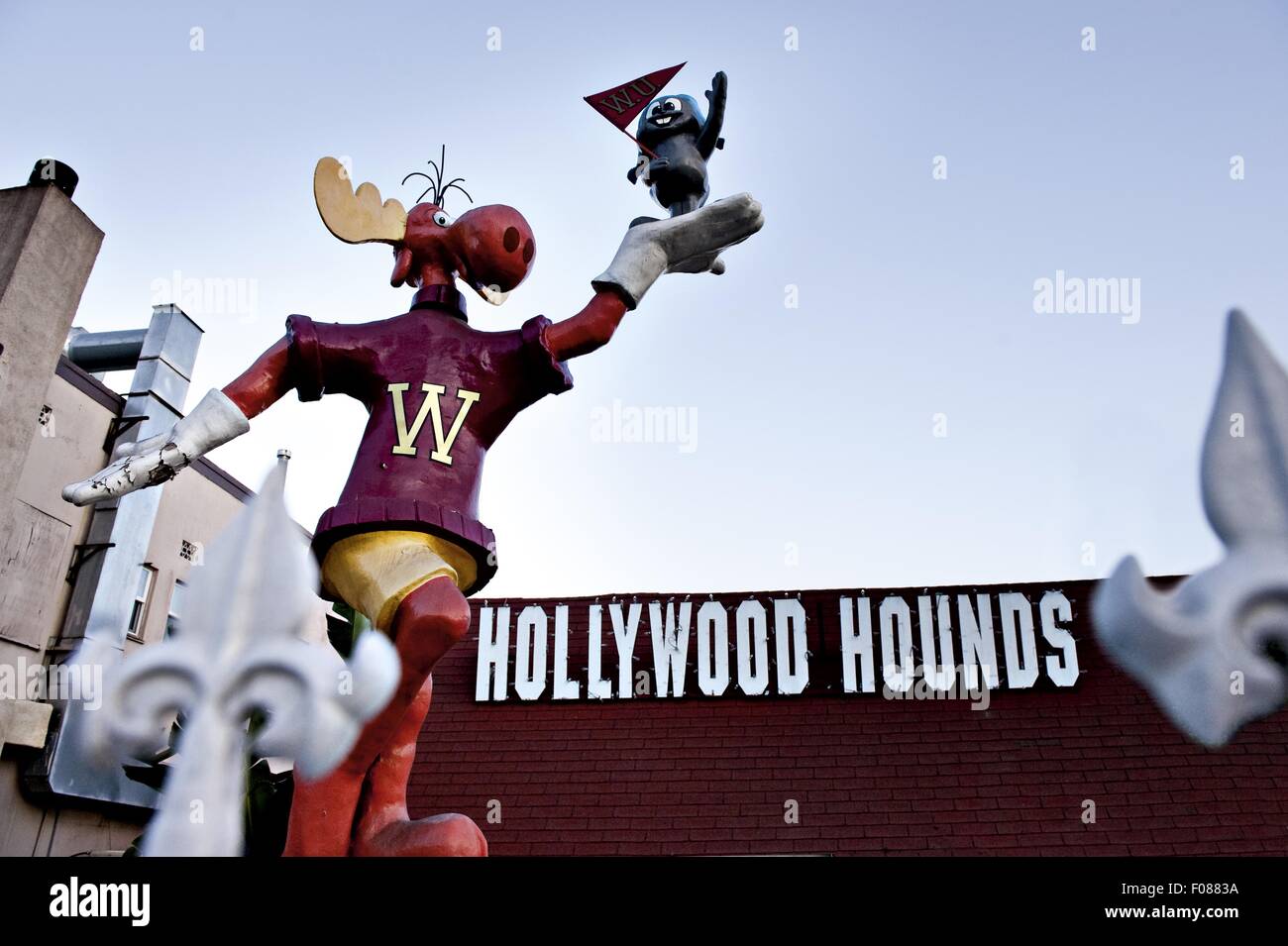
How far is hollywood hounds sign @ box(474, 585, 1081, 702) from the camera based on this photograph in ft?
26.6

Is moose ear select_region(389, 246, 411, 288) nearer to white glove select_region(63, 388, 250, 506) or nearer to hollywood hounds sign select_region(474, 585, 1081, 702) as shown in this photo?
white glove select_region(63, 388, 250, 506)

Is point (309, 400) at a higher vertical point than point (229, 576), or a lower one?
higher

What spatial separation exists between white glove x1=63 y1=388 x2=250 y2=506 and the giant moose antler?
0.68m

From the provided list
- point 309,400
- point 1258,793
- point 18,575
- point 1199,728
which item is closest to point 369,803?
point 309,400

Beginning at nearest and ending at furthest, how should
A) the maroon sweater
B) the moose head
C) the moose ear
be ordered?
the maroon sweater → the moose head → the moose ear

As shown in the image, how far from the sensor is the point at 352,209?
10.4 feet

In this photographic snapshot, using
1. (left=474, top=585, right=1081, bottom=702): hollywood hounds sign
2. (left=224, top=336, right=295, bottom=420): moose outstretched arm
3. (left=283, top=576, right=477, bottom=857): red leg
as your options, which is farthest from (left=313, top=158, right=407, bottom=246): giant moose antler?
(left=474, top=585, right=1081, bottom=702): hollywood hounds sign

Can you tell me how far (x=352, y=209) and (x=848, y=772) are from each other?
6133mm

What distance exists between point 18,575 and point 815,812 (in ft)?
21.0

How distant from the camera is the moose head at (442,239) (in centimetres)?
320

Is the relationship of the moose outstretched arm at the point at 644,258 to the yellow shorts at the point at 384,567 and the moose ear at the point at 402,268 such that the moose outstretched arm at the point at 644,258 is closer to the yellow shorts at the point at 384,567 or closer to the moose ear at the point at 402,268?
the moose ear at the point at 402,268

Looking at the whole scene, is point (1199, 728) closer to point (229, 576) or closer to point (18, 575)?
point (229, 576)

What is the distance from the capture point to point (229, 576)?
7.10 ft
